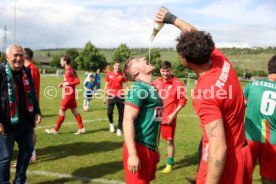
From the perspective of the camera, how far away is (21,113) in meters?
5.07

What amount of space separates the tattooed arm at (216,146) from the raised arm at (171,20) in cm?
129

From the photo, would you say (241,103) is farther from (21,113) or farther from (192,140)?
(192,140)

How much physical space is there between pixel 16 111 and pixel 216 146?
10.8 feet

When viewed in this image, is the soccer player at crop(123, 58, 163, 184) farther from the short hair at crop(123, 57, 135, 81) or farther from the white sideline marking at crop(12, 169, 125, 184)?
the white sideline marking at crop(12, 169, 125, 184)

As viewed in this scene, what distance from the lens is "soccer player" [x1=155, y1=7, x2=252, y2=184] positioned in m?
2.56

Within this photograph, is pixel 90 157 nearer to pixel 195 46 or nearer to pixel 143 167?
pixel 143 167

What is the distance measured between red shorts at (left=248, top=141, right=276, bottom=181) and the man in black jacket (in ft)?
10.6

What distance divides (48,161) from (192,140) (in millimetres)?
4561

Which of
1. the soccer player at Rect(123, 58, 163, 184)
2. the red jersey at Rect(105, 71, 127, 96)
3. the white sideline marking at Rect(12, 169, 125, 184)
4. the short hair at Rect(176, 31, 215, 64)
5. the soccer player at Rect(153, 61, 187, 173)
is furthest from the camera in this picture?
the red jersey at Rect(105, 71, 127, 96)

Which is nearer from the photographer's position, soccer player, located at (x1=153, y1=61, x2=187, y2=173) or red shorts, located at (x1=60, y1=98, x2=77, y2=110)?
soccer player, located at (x1=153, y1=61, x2=187, y2=173)

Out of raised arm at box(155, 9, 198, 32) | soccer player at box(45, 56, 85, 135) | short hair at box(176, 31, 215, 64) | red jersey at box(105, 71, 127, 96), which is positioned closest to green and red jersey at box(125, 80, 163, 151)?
raised arm at box(155, 9, 198, 32)

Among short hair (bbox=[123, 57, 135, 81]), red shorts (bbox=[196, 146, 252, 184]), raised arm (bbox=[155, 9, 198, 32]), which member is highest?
raised arm (bbox=[155, 9, 198, 32])

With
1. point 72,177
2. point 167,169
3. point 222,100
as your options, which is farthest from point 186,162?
point 222,100

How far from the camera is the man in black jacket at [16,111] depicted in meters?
4.77
